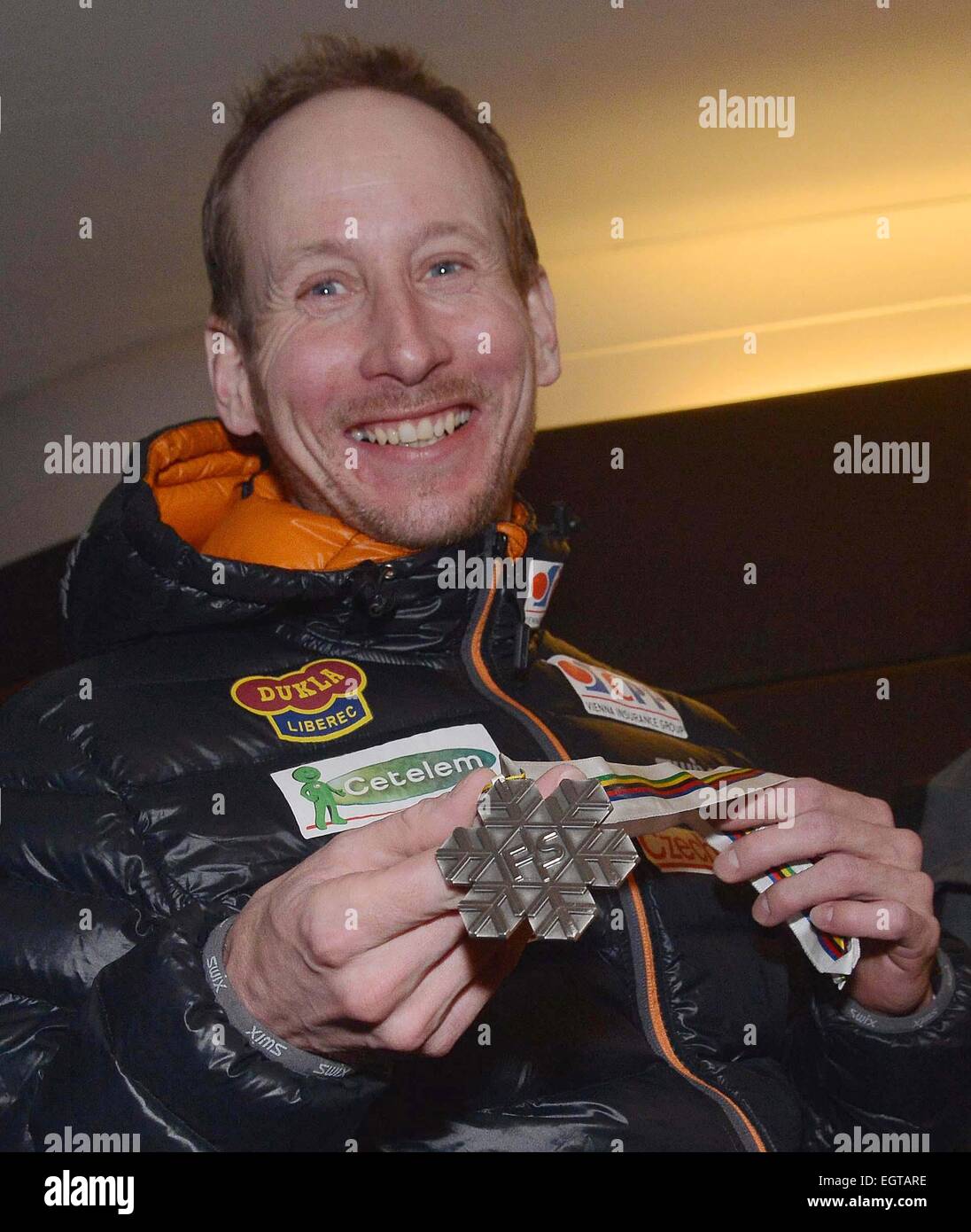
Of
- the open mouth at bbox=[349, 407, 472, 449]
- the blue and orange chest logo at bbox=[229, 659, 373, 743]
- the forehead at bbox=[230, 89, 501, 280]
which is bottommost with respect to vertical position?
the blue and orange chest logo at bbox=[229, 659, 373, 743]

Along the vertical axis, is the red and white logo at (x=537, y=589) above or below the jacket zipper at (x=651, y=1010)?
above

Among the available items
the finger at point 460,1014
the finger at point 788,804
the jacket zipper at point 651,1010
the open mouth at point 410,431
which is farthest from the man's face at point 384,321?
the finger at point 460,1014

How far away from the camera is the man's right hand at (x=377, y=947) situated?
0.54m

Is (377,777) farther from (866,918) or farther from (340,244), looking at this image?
(340,244)

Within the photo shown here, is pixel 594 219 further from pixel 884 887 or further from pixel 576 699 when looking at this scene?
pixel 884 887

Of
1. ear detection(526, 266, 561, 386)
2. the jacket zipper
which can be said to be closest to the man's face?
ear detection(526, 266, 561, 386)

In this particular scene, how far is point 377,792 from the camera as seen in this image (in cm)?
89

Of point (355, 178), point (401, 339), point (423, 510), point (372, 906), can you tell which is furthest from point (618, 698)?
point (372, 906)

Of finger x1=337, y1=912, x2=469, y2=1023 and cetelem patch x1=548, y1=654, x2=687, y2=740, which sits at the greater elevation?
cetelem patch x1=548, y1=654, x2=687, y2=740

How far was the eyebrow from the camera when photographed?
1055 mm

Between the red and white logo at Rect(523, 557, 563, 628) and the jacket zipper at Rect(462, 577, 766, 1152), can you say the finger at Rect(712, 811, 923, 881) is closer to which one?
the jacket zipper at Rect(462, 577, 766, 1152)

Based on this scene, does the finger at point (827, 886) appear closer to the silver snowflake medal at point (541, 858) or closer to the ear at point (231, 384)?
the silver snowflake medal at point (541, 858)

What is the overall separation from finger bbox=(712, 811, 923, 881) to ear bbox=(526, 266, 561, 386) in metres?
0.59

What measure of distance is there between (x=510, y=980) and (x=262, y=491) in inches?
20.9
